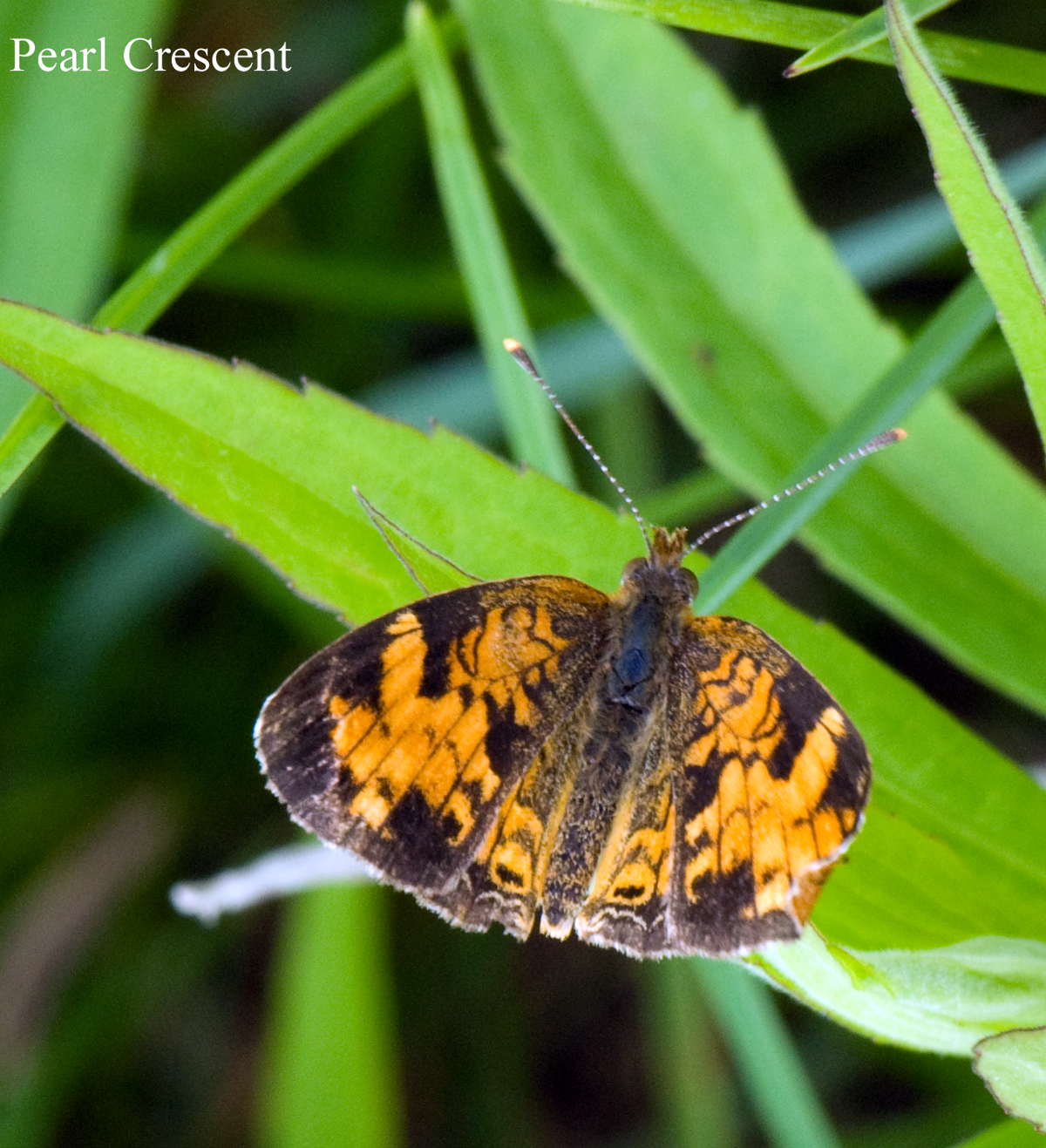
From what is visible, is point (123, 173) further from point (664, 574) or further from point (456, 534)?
point (664, 574)

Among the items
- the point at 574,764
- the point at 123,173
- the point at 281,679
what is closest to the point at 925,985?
the point at 574,764

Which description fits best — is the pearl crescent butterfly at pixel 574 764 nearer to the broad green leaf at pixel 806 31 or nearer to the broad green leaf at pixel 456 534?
the broad green leaf at pixel 456 534

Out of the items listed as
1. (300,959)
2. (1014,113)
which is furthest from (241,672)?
(1014,113)

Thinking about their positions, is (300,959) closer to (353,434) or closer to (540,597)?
(540,597)

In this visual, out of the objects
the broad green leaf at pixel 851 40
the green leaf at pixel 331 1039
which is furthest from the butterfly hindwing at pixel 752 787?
the green leaf at pixel 331 1039

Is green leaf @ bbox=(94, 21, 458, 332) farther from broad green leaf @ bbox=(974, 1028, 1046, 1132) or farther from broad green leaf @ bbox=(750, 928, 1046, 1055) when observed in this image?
broad green leaf @ bbox=(974, 1028, 1046, 1132)

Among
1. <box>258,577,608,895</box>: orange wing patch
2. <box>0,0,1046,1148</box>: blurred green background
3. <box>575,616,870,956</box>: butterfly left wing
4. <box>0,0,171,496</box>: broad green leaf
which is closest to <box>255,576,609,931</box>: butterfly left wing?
<box>258,577,608,895</box>: orange wing patch
